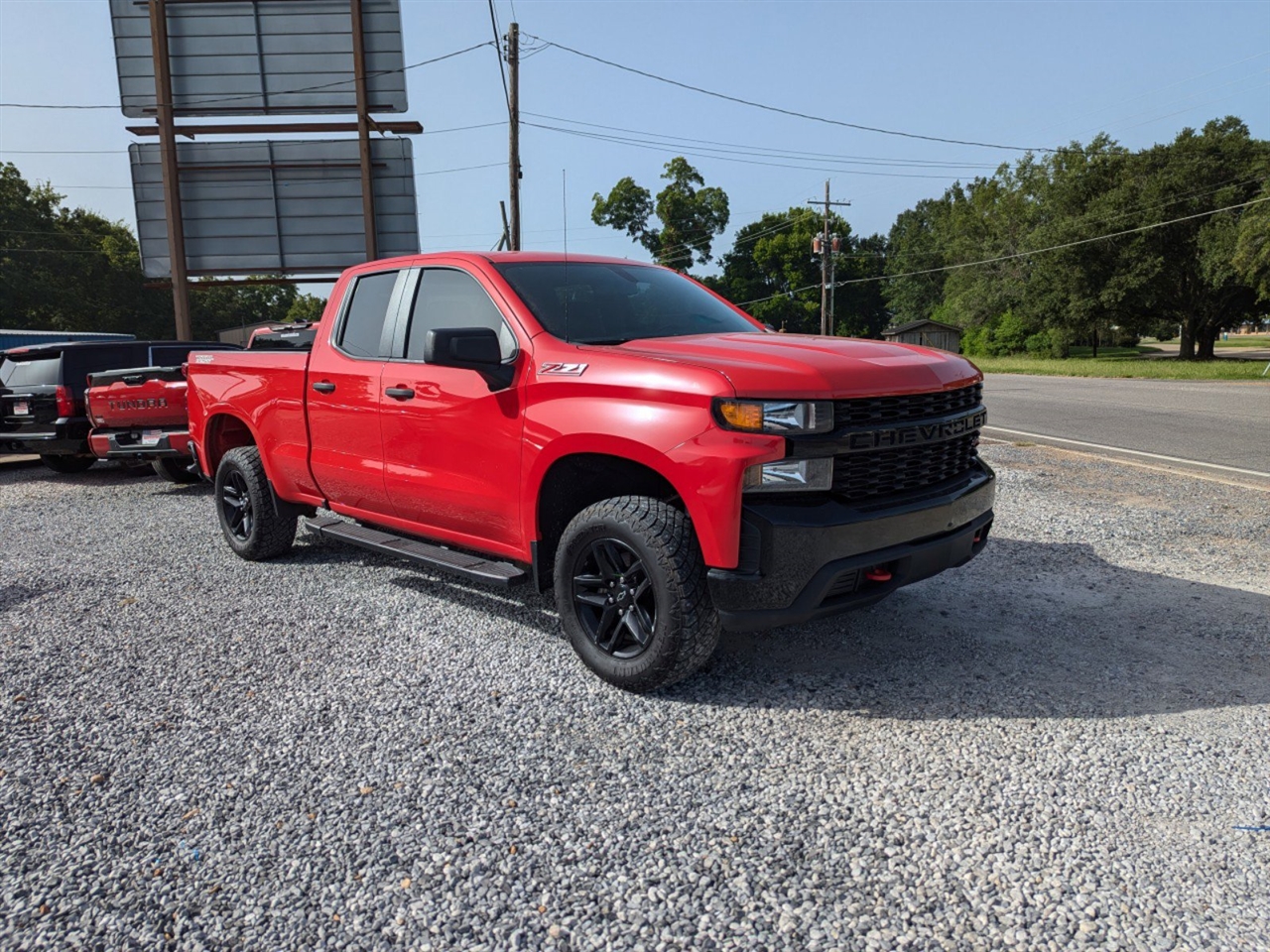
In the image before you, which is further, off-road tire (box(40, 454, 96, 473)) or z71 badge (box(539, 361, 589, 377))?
off-road tire (box(40, 454, 96, 473))

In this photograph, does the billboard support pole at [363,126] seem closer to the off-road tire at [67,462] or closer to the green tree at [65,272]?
the off-road tire at [67,462]

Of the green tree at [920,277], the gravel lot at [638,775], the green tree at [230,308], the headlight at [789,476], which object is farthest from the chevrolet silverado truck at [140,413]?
the green tree at [920,277]

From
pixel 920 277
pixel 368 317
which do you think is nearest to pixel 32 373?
pixel 368 317

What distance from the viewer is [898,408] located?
11.5 feet

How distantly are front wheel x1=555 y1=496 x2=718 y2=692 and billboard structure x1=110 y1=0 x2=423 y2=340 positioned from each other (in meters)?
15.5

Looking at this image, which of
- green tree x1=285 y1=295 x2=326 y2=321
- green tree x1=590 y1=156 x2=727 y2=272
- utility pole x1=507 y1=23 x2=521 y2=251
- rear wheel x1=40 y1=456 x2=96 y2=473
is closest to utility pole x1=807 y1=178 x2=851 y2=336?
green tree x1=590 y1=156 x2=727 y2=272

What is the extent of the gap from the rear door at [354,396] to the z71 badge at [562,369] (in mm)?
1301

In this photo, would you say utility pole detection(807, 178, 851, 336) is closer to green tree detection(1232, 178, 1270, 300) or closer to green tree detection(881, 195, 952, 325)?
green tree detection(1232, 178, 1270, 300)

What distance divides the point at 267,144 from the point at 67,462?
30.1 ft

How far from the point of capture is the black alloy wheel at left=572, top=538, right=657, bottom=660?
11.7 ft

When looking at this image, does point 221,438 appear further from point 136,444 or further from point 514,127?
point 514,127

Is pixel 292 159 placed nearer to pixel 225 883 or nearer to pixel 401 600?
pixel 401 600

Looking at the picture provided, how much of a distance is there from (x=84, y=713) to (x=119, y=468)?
31.5 ft

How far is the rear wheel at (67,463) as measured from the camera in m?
11.3
